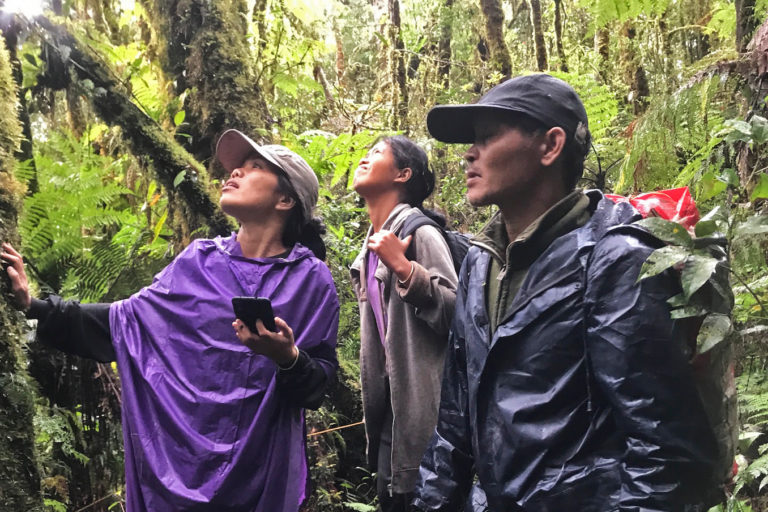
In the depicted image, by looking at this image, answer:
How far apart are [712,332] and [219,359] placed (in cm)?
202

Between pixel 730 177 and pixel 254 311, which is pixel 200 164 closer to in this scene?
pixel 254 311

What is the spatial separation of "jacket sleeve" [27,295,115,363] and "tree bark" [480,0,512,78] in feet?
26.1

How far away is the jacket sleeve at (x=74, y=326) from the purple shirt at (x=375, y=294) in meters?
1.31

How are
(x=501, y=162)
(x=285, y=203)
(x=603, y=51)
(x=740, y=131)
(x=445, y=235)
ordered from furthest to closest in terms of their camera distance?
(x=603, y=51), (x=445, y=235), (x=285, y=203), (x=740, y=131), (x=501, y=162)

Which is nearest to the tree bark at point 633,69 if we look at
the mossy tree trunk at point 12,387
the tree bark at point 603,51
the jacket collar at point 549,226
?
the tree bark at point 603,51

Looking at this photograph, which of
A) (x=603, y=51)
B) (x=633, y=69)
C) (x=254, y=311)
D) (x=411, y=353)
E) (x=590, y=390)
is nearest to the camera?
(x=590, y=390)

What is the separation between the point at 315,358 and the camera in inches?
121

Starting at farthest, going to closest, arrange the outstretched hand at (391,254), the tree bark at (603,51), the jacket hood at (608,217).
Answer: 1. the tree bark at (603,51)
2. the outstretched hand at (391,254)
3. the jacket hood at (608,217)

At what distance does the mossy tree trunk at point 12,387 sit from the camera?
91.7 inches

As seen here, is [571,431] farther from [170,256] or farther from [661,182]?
[170,256]

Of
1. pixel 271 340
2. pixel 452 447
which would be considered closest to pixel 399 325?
pixel 271 340

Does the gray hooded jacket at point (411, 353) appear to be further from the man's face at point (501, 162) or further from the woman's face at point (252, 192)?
the man's face at point (501, 162)

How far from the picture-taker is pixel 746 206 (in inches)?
137

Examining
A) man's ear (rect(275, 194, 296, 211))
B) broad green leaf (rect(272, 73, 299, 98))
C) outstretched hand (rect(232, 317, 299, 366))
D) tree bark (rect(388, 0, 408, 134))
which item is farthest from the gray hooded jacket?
tree bark (rect(388, 0, 408, 134))
